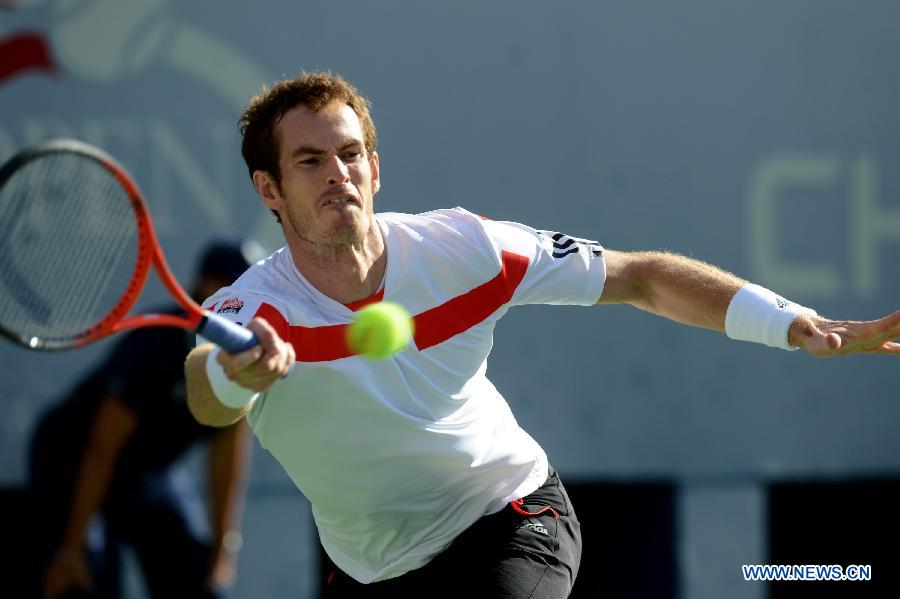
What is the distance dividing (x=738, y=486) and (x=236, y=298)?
357cm

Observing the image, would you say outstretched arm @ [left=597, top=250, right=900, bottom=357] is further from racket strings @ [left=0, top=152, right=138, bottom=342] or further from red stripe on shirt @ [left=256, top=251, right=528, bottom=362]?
racket strings @ [left=0, top=152, right=138, bottom=342]

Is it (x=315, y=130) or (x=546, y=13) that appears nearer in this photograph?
(x=315, y=130)

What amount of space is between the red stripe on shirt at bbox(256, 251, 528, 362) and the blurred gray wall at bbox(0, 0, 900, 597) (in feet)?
8.90

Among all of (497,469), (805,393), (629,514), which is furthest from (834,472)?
(497,469)

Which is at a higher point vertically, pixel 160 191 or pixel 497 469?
pixel 160 191

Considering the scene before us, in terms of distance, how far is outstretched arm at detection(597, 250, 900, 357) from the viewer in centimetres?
370

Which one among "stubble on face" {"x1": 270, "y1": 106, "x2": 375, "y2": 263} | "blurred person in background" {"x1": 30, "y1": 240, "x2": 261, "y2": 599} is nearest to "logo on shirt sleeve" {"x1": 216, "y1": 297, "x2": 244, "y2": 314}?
"stubble on face" {"x1": 270, "y1": 106, "x2": 375, "y2": 263}

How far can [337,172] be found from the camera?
394cm

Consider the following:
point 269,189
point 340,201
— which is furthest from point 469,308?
point 269,189

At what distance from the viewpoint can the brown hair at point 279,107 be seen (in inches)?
160

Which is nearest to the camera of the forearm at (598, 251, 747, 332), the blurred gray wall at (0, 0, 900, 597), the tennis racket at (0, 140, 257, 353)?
the tennis racket at (0, 140, 257, 353)

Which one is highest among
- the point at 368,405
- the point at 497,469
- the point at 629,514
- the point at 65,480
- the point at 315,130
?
the point at 315,130

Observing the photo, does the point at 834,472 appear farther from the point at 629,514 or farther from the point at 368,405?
the point at 368,405

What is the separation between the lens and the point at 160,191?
22.1 ft
